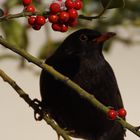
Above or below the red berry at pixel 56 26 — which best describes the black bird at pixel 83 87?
below

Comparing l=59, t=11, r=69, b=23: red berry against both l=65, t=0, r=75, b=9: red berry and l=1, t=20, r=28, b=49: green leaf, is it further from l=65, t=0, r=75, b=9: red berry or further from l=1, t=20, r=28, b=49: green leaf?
l=1, t=20, r=28, b=49: green leaf

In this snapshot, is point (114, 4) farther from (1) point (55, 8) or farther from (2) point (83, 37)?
(2) point (83, 37)

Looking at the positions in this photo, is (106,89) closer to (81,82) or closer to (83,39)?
(81,82)

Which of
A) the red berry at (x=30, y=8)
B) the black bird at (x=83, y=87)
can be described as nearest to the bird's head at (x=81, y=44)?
the black bird at (x=83, y=87)

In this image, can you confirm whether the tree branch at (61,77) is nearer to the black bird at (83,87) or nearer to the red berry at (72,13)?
the red berry at (72,13)

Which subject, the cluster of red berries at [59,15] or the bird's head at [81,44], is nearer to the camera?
the cluster of red berries at [59,15]

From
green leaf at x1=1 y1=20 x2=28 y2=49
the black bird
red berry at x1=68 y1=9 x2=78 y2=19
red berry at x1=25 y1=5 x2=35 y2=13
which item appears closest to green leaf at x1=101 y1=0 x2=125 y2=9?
red berry at x1=68 y1=9 x2=78 y2=19
